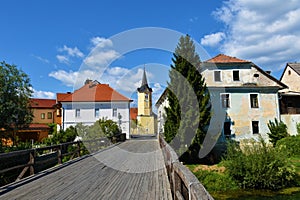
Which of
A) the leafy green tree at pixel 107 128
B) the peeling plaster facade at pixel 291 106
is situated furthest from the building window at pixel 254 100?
the leafy green tree at pixel 107 128

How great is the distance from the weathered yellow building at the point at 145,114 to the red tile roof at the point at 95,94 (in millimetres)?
16874

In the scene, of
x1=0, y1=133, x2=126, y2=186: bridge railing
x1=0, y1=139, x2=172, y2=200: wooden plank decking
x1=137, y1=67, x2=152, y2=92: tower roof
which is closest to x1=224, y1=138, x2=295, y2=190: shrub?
x1=0, y1=139, x2=172, y2=200: wooden plank decking

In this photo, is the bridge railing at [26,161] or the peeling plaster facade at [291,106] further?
the peeling plaster facade at [291,106]

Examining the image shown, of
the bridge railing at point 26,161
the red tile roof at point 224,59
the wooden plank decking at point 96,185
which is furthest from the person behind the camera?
the red tile roof at point 224,59

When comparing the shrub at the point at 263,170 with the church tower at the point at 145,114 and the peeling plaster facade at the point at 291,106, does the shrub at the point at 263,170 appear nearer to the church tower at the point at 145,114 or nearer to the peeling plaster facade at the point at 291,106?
the peeling plaster facade at the point at 291,106

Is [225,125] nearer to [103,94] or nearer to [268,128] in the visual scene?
[268,128]

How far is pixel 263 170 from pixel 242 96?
37.4 feet

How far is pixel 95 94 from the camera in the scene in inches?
1416

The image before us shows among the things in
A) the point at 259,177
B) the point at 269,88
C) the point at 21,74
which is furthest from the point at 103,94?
the point at 259,177

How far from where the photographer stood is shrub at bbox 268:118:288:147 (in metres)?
23.2

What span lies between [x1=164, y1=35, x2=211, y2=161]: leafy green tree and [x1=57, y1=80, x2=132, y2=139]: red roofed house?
1559 centimetres

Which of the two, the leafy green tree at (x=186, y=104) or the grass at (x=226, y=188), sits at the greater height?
the leafy green tree at (x=186, y=104)

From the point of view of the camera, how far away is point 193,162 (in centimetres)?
1909

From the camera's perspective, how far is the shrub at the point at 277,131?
23.2m
